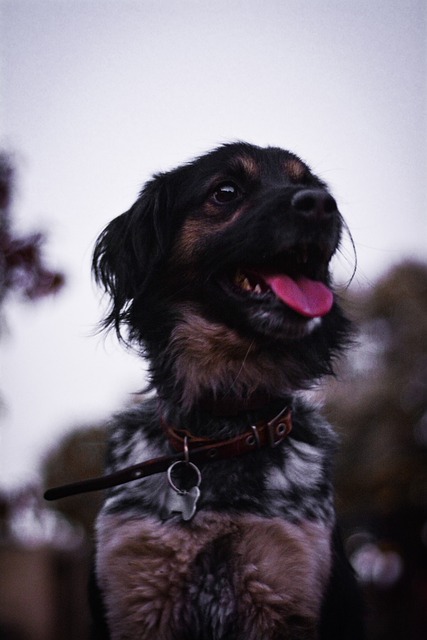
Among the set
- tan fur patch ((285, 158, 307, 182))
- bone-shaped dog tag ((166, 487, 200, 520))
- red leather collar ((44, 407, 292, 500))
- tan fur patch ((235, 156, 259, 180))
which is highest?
tan fur patch ((235, 156, 259, 180))

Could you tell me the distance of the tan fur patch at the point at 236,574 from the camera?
2314 millimetres

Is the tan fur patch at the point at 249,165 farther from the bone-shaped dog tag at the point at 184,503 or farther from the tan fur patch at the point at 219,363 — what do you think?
the bone-shaped dog tag at the point at 184,503

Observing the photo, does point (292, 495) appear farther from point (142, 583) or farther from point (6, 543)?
point (6, 543)

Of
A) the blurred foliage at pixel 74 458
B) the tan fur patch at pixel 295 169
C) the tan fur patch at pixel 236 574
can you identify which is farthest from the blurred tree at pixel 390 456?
the tan fur patch at pixel 236 574

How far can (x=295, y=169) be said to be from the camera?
9.95 ft

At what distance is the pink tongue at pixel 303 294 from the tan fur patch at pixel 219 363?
31 centimetres

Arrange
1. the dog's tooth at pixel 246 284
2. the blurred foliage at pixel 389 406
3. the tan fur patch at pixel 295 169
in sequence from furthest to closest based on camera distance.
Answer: the blurred foliage at pixel 389 406
the tan fur patch at pixel 295 169
the dog's tooth at pixel 246 284

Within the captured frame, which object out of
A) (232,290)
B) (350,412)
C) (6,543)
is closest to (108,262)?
(232,290)

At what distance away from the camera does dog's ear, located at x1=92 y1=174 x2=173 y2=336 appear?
293 centimetres

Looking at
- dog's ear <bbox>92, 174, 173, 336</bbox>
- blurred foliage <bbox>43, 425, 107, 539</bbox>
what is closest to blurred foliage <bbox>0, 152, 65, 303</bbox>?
dog's ear <bbox>92, 174, 173, 336</bbox>

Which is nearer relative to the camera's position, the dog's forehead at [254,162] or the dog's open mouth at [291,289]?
the dog's open mouth at [291,289]

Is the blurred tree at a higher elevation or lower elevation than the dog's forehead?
lower

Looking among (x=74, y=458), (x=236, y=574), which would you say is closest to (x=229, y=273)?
(x=236, y=574)

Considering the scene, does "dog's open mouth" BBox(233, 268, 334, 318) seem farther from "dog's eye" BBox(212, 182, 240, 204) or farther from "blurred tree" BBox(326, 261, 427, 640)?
"blurred tree" BBox(326, 261, 427, 640)
